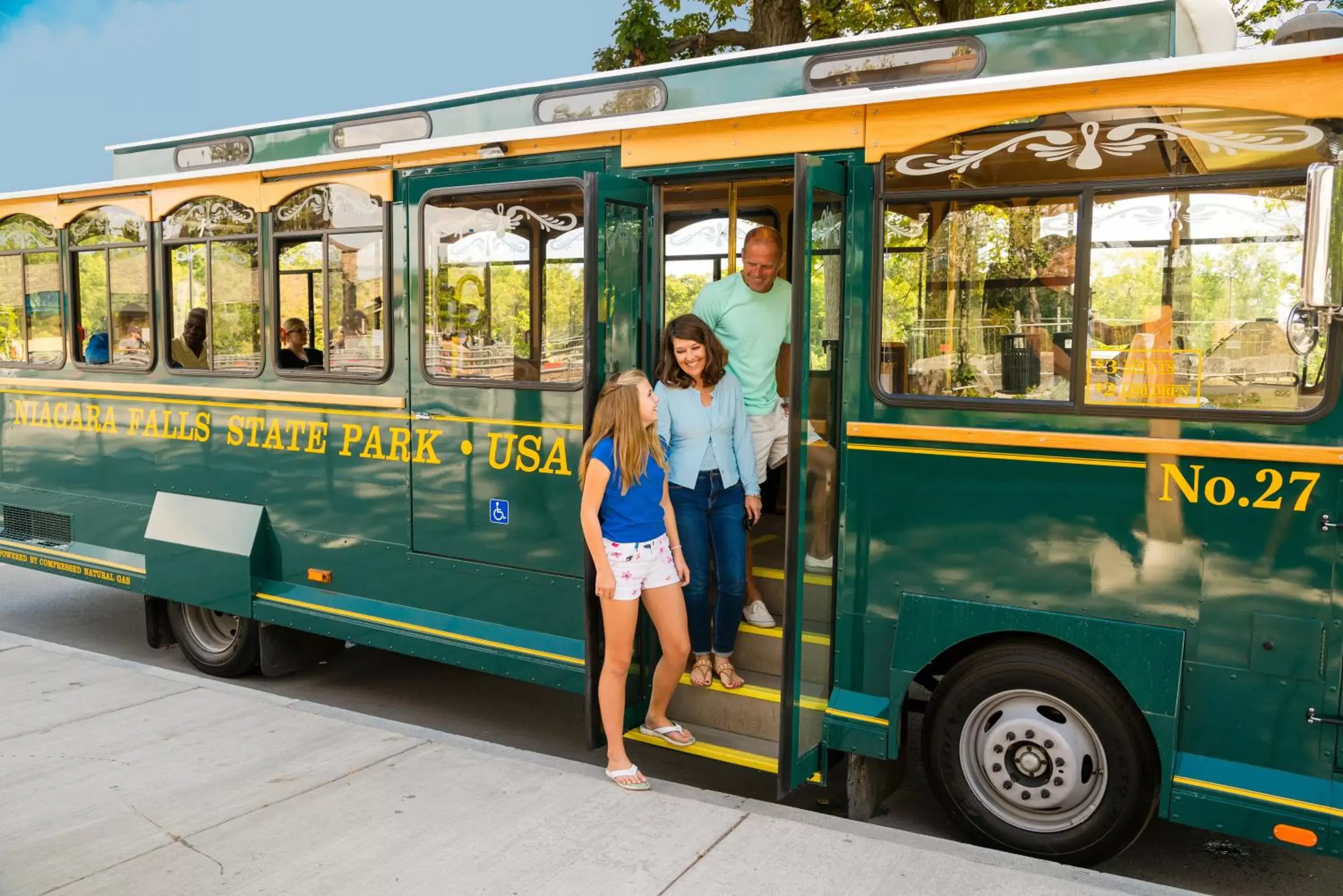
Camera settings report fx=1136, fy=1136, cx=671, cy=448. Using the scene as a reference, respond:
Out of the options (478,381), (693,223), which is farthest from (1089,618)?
(693,223)

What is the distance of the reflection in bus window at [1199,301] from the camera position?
362cm

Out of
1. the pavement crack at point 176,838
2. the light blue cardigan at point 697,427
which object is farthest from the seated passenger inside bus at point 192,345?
the light blue cardigan at point 697,427

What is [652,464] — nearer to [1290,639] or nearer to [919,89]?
[919,89]

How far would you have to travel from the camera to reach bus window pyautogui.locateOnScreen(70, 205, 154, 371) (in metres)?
7.07

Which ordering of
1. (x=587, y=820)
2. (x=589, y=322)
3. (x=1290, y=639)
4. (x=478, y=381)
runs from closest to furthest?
(x=1290, y=639) → (x=587, y=820) → (x=589, y=322) → (x=478, y=381)

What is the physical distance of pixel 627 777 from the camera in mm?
4500

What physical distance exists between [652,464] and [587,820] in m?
1.36

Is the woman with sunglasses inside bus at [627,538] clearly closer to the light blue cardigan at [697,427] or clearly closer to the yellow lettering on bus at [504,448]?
the light blue cardigan at [697,427]

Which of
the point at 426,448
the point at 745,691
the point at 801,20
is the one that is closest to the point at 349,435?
the point at 426,448

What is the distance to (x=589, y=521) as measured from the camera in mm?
4355

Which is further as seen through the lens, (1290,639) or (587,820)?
(587,820)

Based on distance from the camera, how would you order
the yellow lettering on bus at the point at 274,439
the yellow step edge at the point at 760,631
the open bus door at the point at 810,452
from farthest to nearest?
the yellow lettering on bus at the point at 274,439 → the yellow step edge at the point at 760,631 → the open bus door at the point at 810,452

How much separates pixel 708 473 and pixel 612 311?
2.62 ft

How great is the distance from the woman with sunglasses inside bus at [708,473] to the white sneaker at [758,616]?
0.58 ft
